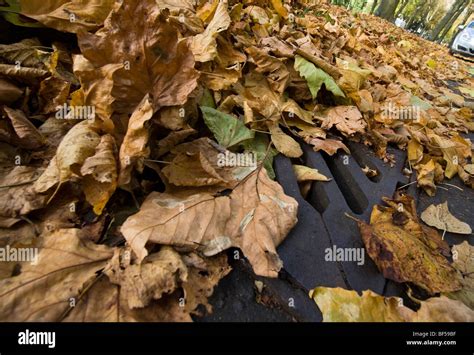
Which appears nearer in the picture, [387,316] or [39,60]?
[387,316]

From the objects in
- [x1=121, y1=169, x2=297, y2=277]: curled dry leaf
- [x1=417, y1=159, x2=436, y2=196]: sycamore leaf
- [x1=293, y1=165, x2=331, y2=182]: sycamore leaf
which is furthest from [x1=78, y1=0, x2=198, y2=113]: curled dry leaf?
[x1=417, y1=159, x2=436, y2=196]: sycamore leaf

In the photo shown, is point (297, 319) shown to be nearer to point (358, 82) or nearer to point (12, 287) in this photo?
point (12, 287)

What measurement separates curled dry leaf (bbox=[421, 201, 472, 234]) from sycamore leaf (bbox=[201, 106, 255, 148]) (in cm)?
97

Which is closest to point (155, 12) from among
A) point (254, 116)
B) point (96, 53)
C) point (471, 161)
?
point (96, 53)

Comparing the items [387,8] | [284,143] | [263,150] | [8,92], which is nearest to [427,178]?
[284,143]

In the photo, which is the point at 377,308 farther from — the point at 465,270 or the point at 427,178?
the point at 427,178

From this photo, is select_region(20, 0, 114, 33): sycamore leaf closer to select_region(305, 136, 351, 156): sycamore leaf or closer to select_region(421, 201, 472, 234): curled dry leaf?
select_region(305, 136, 351, 156): sycamore leaf

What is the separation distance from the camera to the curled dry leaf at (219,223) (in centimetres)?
98

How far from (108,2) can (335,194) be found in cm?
140

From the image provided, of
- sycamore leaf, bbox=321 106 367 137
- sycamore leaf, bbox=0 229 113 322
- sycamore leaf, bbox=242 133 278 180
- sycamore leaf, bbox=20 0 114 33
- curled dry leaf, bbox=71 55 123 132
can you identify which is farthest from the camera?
sycamore leaf, bbox=321 106 367 137

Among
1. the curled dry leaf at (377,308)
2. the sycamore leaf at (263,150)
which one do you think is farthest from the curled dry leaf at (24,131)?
the curled dry leaf at (377,308)

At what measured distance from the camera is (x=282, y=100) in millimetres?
1799

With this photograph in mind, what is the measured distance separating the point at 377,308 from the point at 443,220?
2.59 ft

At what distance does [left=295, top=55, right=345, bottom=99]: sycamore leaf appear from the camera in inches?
72.2
